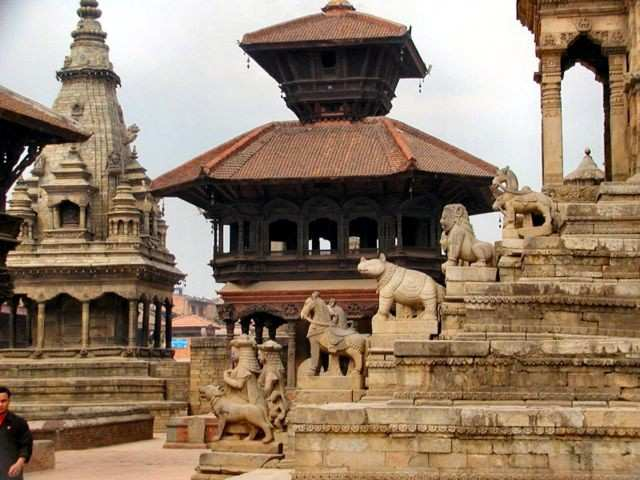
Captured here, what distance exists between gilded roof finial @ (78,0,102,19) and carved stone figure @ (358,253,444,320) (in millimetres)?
34476

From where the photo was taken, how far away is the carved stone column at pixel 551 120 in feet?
84.8

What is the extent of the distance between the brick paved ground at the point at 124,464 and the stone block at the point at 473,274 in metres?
6.07

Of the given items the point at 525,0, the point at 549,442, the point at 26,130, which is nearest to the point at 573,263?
the point at 549,442

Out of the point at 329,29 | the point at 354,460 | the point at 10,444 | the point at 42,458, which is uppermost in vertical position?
the point at 329,29

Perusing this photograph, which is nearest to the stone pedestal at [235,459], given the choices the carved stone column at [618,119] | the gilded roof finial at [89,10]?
the carved stone column at [618,119]

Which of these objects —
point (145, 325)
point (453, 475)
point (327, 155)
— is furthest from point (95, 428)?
point (453, 475)

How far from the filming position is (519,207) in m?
20.2

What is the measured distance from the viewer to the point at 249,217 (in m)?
41.3

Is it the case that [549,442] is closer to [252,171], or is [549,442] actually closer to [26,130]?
[26,130]

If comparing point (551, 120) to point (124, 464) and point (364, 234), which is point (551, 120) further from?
point (364, 234)

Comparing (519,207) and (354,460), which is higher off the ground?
(519,207)

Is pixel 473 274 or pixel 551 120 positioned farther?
pixel 551 120

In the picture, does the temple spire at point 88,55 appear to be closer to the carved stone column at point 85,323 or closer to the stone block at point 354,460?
the carved stone column at point 85,323

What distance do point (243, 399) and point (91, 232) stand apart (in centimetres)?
2998
